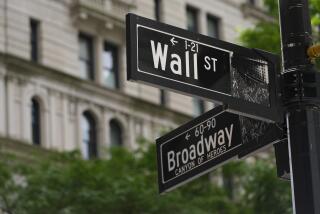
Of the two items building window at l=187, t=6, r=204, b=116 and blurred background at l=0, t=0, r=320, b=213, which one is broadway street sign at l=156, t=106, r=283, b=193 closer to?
blurred background at l=0, t=0, r=320, b=213

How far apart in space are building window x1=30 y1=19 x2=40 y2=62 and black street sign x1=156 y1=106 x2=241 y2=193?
1256 inches

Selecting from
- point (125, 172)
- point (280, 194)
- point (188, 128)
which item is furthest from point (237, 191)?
point (188, 128)

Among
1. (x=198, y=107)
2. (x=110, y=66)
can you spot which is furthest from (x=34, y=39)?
(x=198, y=107)

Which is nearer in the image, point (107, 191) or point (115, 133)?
point (107, 191)

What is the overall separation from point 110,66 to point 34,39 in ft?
11.6

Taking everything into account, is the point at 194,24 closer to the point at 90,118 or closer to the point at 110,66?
the point at 110,66

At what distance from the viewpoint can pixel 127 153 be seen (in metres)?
32.4

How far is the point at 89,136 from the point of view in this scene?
41438 millimetres

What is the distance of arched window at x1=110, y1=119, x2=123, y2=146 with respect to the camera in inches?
1667

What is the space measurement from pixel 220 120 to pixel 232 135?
0.20 metres

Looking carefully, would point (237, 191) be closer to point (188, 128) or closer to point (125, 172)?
point (125, 172)

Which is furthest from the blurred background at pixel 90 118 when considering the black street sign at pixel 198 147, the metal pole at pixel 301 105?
the metal pole at pixel 301 105

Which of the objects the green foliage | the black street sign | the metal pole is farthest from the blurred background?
the metal pole

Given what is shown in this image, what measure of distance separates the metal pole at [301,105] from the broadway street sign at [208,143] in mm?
254
